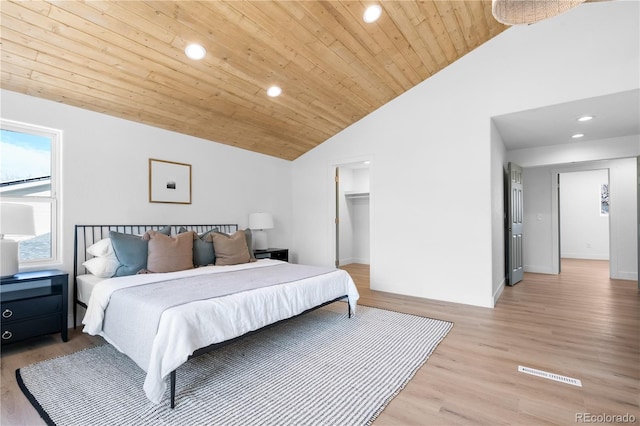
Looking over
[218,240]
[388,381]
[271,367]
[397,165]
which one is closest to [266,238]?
[218,240]

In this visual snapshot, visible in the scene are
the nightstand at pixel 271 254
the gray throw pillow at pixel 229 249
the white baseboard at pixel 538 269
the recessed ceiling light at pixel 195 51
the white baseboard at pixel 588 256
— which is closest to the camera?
the recessed ceiling light at pixel 195 51

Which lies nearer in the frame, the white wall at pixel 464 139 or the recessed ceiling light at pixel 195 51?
the recessed ceiling light at pixel 195 51

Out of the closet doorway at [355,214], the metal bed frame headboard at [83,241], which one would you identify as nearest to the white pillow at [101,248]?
the metal bed frame headboard at [83,241]

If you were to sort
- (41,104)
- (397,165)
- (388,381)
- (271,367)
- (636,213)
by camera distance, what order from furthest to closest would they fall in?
(636,213), (397,165), (41,104), (271,367), (388,381)

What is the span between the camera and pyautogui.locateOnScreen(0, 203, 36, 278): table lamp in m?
2.55

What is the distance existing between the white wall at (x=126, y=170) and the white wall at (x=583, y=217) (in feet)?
28.8

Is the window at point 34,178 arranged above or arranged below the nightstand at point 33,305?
above

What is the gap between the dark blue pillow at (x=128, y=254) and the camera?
10.1 ft

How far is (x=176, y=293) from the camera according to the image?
229cm

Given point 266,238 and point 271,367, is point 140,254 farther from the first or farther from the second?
point 266,238

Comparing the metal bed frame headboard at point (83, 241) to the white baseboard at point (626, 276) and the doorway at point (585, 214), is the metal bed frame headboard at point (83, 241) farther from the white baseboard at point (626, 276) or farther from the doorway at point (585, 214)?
the doorway at point (585, 214)

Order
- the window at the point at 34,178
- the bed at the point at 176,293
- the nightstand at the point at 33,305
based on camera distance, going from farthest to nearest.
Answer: the window at the point at 34,178 → the nightstand at the point at 33,305 → the bed at the point at 176,293

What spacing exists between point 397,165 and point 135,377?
4026 millimetres

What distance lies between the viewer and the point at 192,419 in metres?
1.73
